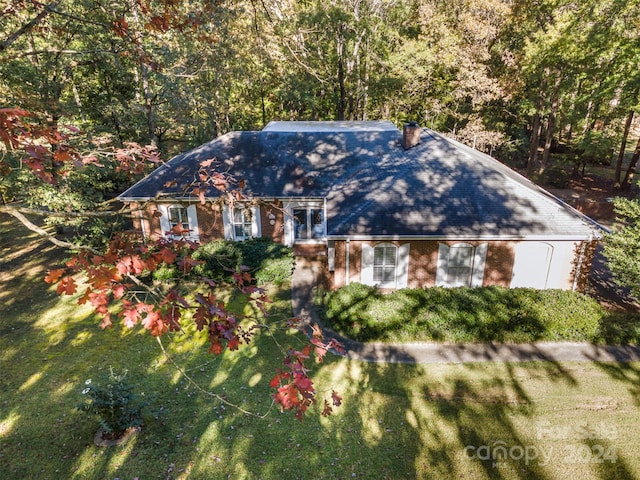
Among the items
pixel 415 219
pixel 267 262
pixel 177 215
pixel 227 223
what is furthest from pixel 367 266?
pixel 177 215

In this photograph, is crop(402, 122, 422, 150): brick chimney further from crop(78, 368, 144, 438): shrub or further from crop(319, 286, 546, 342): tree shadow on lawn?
crop(78, 368, 144, 438): shrub

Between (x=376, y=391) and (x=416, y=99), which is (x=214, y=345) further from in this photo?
(x=416, y=99)

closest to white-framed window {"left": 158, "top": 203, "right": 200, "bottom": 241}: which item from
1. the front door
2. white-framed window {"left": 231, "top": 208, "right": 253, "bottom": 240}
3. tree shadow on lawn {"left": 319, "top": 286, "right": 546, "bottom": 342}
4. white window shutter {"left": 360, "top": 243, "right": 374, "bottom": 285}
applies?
white-framed window {"left": 231, "top": 208, "right": 253, "bottom": 240}

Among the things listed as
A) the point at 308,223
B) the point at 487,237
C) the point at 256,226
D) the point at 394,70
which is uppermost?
the point at 394,70

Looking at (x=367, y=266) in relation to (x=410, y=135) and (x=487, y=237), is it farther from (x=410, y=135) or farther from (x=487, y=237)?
→ (x=410, y=135)

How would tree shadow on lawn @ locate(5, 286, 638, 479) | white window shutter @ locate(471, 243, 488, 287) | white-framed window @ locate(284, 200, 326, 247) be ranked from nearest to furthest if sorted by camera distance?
tree shadow on lawn @ locate(5, 286, 638, 479)
white window shutter @ locate(471, 243, 488, 287)
white-framed window @ locate(284, 200, 326, 247)

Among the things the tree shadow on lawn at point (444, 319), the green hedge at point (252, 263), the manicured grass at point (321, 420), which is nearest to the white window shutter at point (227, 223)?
the green hedge at point (252, 263)
